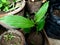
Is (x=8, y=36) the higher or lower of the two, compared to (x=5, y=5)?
lower

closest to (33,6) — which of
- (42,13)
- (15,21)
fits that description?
(42,13)

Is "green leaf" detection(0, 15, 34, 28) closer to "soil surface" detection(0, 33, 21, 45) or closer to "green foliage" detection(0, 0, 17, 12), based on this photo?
"soil surface" detection(0, 33, 21, 45)

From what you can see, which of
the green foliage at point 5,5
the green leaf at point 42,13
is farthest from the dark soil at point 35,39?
the green foliage at point 5,5

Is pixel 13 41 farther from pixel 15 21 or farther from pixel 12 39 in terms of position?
pixel 15 21

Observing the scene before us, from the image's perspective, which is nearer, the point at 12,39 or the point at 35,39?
the point at 12,39

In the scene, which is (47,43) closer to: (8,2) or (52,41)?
(52,41)

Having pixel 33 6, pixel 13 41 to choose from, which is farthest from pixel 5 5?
pixel 13 41

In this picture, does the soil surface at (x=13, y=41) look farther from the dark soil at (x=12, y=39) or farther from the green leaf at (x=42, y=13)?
the green leaf at (x=42, y=13)

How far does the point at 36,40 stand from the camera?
141 centimetres

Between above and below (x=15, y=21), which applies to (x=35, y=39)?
below

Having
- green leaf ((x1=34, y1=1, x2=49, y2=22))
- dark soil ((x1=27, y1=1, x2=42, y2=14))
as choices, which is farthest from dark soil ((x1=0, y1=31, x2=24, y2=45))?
dark soil ((x1=27, y1=1, x2=42, y2=14))

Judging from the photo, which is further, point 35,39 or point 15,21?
point 35,39

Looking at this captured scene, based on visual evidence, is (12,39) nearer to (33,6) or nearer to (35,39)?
(35,39)

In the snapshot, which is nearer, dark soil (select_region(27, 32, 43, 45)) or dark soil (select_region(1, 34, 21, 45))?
dark soil (select_region(1, 34, 21, 45))
